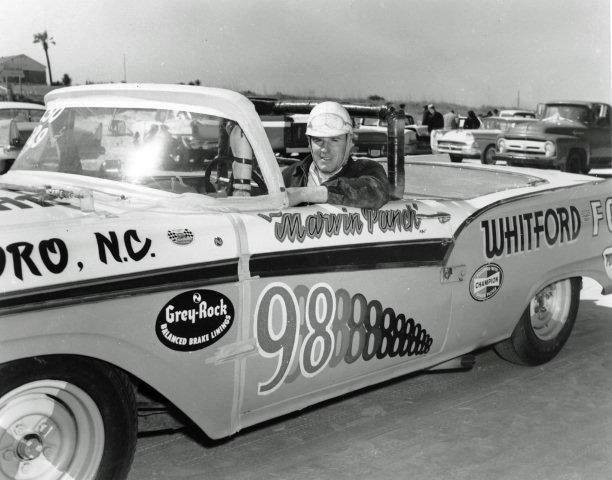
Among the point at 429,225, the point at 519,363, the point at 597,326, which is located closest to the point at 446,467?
the point at 429,225

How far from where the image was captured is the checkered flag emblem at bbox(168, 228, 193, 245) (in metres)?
2.63

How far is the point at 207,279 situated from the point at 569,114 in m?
16.3

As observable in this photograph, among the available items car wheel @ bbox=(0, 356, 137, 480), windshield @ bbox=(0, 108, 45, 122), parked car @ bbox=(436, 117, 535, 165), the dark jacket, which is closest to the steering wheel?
the dark jacket

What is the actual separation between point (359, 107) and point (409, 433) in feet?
5.68

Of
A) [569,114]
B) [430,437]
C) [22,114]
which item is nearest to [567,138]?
[569,114]

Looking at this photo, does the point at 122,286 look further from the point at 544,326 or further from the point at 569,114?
the point at 569,114

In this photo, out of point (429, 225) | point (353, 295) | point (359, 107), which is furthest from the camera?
point (359, 107)

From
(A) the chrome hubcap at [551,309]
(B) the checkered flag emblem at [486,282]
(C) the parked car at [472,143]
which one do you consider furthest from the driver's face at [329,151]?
(C) the parked car at [472,143]

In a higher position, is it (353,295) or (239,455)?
(353,295)

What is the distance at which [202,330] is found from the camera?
2.65 meters

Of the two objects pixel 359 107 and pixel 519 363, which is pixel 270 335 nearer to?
pixel 359 107

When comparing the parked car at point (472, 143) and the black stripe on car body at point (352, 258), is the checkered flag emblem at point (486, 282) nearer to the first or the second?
the black stripe on car body at point (352, 258)

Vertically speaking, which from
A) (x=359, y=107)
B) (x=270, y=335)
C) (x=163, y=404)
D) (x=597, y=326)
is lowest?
(x=597, y=326)

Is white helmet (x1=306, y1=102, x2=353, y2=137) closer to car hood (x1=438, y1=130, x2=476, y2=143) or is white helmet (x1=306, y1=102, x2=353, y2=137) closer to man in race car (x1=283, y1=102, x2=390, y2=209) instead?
man in race car (x1=283, y1=102, x2=390, y2=209)
